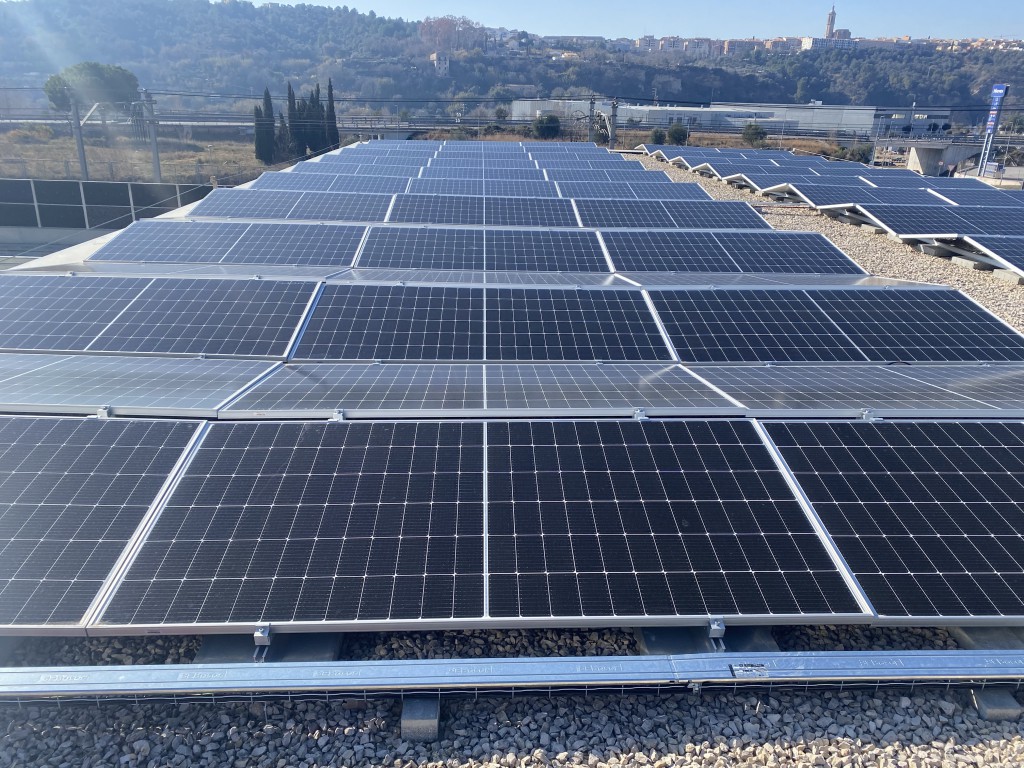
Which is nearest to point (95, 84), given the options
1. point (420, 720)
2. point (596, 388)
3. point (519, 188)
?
point (519, 188)

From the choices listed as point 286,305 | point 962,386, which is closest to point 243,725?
point 286,305

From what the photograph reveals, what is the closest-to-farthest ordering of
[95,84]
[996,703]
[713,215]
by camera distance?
[996,703], [713,215], [95,84]

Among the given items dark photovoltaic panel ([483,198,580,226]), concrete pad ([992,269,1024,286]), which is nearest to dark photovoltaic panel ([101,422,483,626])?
dark photovoltaic panel ([483,198,580,226])

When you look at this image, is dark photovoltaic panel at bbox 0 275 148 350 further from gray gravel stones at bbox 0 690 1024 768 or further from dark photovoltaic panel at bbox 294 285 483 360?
gray gravel stones at bbox 0 690 1024 768

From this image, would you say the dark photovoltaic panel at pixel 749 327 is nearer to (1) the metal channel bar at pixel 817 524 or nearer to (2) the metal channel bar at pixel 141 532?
(1) the metal channel bar at pixel 817 524

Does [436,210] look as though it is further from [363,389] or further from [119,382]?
[119,382]

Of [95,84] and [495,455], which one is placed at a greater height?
[95,84]
